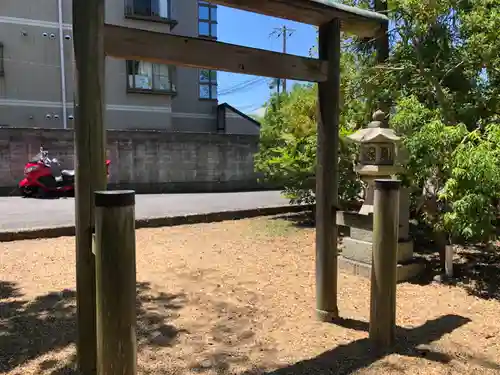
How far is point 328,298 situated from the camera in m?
4.02

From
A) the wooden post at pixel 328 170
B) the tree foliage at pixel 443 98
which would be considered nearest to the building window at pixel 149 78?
the tree foliage at pixel 443 98

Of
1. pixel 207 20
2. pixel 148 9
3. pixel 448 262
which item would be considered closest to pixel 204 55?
pixel 448 262

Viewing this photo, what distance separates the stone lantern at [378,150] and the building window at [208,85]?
20421 mm

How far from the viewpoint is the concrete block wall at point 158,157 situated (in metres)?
13.3

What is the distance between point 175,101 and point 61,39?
6.87 m

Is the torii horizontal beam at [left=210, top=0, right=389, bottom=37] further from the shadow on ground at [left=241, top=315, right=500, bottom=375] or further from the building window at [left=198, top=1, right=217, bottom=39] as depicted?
the building window at [left=198, top=1, right=217, bottom=39]

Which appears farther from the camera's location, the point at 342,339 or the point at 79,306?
the point at 342,339

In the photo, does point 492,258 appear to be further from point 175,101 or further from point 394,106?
point 175,101

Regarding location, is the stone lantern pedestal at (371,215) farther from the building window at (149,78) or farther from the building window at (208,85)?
the building window at (208,85)

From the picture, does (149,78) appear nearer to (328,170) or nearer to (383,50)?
(383,50)

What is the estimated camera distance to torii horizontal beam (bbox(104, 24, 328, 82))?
9.51 ft

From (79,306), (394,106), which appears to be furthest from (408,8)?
(79,306)

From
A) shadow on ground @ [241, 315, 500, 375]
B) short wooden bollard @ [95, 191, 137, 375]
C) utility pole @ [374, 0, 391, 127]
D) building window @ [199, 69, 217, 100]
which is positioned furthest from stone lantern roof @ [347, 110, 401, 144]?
building window @ [199, 69, 217, 100]

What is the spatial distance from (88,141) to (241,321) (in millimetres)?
2197
